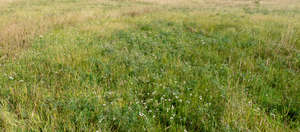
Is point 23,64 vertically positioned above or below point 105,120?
above

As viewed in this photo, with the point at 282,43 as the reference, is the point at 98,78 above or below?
below

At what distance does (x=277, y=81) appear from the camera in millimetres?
3211

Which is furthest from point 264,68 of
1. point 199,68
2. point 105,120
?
point 105,120

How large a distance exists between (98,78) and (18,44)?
10.6 ft

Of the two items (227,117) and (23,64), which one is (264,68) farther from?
(23,64)

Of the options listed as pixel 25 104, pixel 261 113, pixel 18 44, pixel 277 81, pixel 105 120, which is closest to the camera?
pixel 105 120

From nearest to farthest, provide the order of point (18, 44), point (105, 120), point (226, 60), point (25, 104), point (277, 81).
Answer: point (105, 120), point (25, 104), point (277, 81), point (226, 60), point (18, 44)

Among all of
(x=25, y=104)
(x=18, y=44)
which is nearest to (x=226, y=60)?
(x=25, y=104)

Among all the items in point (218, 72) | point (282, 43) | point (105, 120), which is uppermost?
point (282, 43)

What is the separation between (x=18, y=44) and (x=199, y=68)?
5.05 meters

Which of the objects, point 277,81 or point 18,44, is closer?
point 277,81

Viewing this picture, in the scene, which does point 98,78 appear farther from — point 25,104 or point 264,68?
point 264,68

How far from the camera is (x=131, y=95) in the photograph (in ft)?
8.80

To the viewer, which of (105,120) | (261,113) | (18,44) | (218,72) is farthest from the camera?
(18,44)
